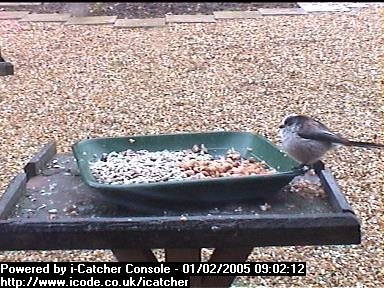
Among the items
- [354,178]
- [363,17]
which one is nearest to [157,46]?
[363,17]

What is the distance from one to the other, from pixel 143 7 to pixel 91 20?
0.87 meters

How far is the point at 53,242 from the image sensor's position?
1.68m

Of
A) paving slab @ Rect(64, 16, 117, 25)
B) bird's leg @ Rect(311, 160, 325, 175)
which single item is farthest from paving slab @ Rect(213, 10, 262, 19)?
bird's leg @ Rect(311, 160, 325, 175)

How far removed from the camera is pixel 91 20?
7648 millimetres

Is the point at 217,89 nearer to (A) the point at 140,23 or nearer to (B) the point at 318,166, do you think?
(A) the point at 140,23

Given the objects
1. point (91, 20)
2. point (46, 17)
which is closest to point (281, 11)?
point (91, 20)

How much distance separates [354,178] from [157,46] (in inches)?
127

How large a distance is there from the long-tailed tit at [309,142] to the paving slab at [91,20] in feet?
19.0

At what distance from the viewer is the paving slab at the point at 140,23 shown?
24.2 feet

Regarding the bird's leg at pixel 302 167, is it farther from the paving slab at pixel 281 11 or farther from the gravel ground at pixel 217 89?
the paving slab at pixel 281 11

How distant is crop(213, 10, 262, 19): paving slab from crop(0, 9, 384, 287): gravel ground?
7.2 inches

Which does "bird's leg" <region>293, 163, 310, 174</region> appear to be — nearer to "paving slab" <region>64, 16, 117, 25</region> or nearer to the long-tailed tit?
the long-tailed tit

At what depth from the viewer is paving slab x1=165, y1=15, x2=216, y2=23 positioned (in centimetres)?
753

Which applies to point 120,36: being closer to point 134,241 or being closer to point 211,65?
point 211,65
